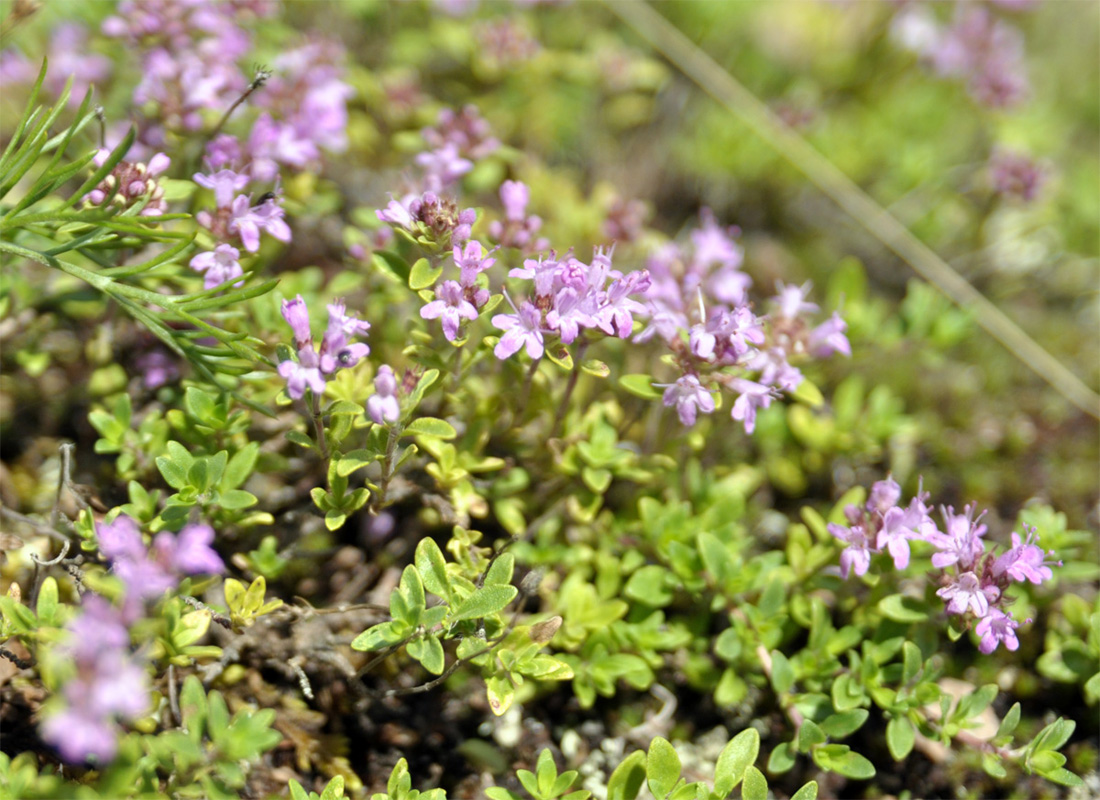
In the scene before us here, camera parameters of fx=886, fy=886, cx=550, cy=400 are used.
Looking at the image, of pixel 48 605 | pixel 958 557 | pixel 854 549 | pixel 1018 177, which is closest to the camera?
pixel 48 605

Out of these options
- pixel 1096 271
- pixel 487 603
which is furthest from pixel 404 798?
pixel 1096 271

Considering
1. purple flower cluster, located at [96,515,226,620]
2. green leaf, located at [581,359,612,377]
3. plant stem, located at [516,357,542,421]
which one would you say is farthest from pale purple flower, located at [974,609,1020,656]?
purple flower cluster, located at [96,515,226,620]

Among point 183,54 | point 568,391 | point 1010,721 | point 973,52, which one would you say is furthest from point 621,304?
point 973,52

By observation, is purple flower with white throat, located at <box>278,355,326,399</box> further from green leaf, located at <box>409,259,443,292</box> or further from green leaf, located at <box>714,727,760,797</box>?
green leaf, located at <box>714,727,760,797</box>

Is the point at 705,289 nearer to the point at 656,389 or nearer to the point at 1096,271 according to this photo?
the point at 656,389

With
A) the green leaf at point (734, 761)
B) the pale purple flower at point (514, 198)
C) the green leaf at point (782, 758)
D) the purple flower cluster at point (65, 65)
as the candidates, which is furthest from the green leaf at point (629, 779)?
the purple flower cluster at point (65, 65)

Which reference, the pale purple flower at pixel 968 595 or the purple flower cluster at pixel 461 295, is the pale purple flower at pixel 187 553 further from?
the pale purple flower at pixel 968 595

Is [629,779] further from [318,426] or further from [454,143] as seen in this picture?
[454,143]
